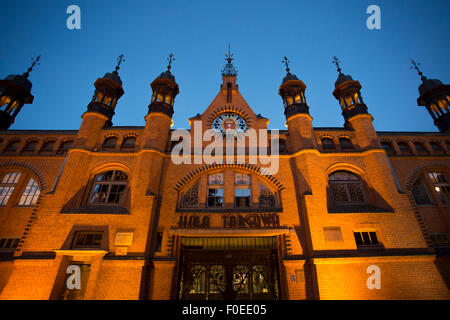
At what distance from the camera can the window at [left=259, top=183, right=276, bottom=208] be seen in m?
14.3

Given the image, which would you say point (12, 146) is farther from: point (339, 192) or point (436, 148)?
point (436, 148)

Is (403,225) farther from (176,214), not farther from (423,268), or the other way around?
(176,214)

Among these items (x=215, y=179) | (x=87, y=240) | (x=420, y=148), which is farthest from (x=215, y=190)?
(x=420, y=148)

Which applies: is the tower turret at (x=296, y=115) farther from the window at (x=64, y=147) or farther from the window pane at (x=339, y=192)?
the window at (x=64, y=147)

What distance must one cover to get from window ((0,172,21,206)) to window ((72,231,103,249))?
769 cm

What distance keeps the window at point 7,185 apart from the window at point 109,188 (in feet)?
21.9

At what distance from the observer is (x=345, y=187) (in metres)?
15.1

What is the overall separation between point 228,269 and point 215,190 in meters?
4.91

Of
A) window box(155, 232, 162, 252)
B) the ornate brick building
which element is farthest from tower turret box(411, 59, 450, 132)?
window box(155, 232, 162, 252)

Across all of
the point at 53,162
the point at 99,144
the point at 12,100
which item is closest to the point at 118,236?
the point at 99,144

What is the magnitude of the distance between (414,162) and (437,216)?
13.0 feet

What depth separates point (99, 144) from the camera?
16.4 meters

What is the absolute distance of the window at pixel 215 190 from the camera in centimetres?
1451

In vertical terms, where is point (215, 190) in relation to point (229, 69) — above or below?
below
